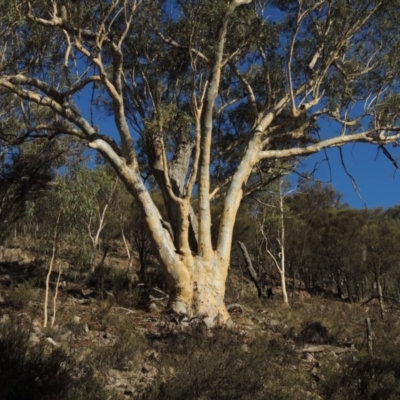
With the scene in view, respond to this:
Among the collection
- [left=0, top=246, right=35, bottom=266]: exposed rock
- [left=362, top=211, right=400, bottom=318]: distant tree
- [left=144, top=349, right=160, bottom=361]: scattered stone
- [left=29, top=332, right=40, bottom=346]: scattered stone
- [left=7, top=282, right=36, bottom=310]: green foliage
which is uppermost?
[left=362, top=211, right=400, bottom=318]: distant tree

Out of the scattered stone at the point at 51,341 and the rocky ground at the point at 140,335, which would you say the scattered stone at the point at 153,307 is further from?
the scattered stone at the point at 51,341

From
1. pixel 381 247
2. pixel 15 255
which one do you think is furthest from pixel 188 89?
pixel 381 247

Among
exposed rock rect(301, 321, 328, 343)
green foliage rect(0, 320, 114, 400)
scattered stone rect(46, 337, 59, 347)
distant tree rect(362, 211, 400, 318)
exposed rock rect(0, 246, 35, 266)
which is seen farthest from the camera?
distant tree rect(362, 211, 400, 318)

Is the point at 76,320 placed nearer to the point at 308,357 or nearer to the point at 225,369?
the point at 225,369

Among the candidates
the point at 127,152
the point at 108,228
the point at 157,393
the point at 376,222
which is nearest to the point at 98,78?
the point at 127,152

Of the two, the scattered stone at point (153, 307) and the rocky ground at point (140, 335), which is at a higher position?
the scattered stone at point (153, 307)

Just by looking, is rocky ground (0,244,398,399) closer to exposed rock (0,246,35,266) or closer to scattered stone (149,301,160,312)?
scattered stone (149,301,160,312)

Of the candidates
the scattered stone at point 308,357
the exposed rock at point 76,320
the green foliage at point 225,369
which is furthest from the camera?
the exposed rock at point 76,320

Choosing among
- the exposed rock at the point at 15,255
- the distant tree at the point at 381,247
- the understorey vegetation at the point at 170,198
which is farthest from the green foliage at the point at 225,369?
the distant tree at the point at 381,247

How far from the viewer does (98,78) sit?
10594mm

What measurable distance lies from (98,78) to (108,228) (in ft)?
52.6

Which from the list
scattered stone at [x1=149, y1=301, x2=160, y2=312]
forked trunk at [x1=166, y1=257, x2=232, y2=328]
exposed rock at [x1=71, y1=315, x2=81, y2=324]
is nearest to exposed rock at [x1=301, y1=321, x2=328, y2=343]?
forked trunk at [x1=166, y1=257, x2=232, y2=328]

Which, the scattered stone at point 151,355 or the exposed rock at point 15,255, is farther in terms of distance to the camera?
the exposed rock at point 15,255

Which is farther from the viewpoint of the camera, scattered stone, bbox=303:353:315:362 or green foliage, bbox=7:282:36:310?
green foliage, bbox=7:282:36:310
